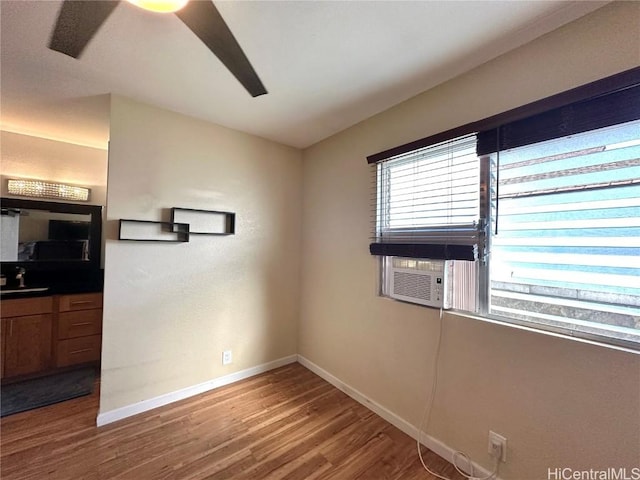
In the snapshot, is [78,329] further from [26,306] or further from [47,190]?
[47,190]

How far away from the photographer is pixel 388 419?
205 centimetres

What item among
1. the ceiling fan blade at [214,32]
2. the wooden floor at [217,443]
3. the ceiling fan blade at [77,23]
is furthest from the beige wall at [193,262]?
the ceiling fan blade at [214,32]

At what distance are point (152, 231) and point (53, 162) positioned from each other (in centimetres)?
185

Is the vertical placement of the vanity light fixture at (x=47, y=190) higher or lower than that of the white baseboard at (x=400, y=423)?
higher

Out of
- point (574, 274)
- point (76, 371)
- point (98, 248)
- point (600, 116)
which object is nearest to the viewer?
point (600, 116)

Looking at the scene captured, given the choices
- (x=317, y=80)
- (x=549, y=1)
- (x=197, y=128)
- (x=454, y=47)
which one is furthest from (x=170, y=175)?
(x=549, y=1)

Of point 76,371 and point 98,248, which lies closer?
point 76,371

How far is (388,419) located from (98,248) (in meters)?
3.51

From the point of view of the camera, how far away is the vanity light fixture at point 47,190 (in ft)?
8.77

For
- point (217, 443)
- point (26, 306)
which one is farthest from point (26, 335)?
point (217, 443)

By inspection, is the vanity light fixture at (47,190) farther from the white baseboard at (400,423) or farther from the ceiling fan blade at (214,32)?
the white baseboard at (400,423)

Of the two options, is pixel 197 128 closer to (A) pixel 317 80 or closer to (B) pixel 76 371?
(A) pixel 317 80

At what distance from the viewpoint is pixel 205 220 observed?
2.44m

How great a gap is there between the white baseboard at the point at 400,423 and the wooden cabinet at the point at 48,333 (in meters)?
2.38
